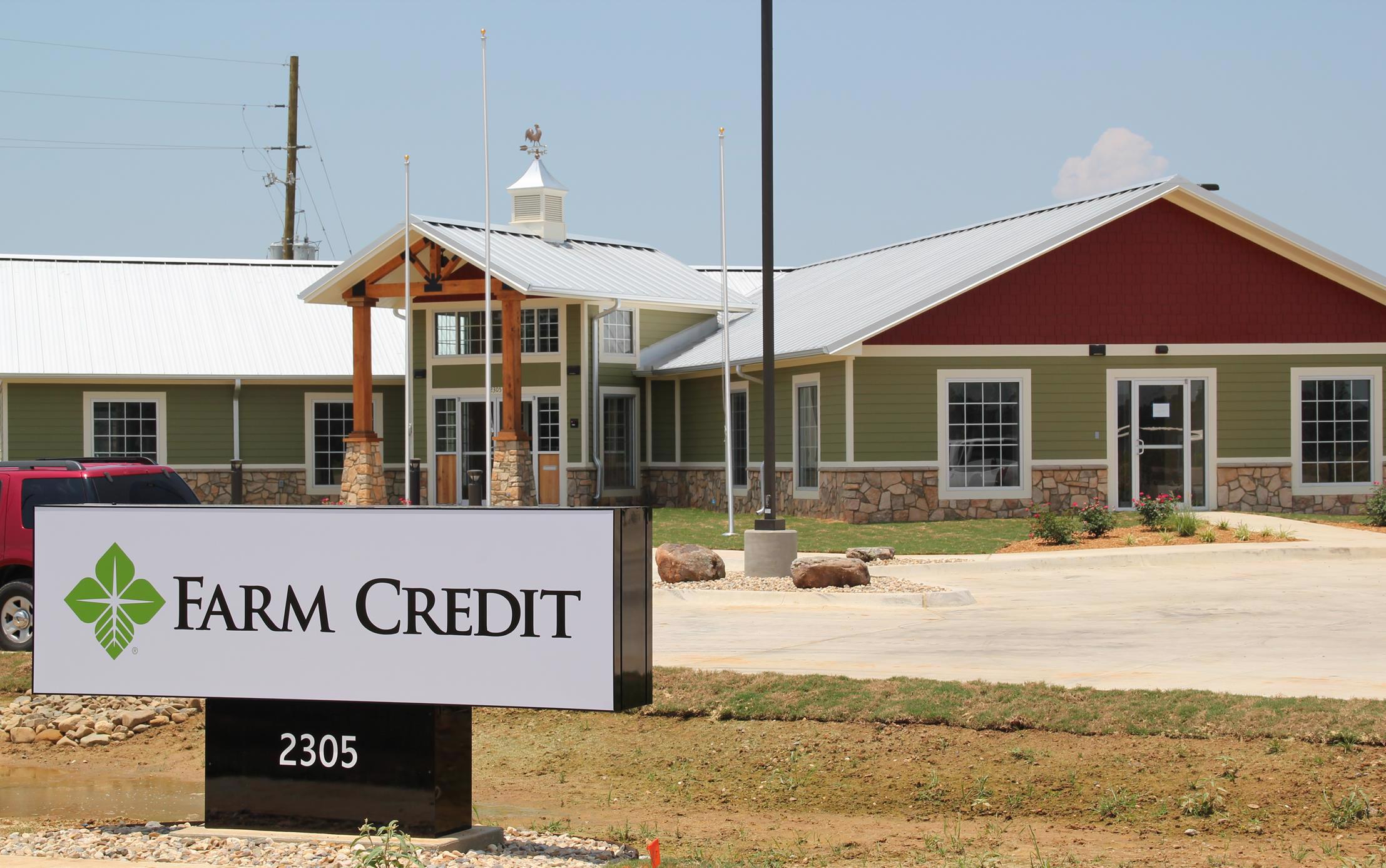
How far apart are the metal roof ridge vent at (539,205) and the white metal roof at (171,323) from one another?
393 cm

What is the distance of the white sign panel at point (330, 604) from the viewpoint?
7500mm

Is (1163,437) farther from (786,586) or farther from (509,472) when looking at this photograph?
(786,586)

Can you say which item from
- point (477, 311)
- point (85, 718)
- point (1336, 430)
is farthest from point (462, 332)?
point (85, 718)

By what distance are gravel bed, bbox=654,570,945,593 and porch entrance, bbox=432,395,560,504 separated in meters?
12.9

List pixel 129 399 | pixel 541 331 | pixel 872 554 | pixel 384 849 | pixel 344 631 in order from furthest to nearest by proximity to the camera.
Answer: pixel 129 399 → pixel 541 331 → pixel 872 554 → pixel 344 631 → pixel 384 849

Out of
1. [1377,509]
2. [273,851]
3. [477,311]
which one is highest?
[477,311]

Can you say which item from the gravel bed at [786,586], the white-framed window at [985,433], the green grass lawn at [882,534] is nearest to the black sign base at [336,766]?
the gravel bed at [786,586]

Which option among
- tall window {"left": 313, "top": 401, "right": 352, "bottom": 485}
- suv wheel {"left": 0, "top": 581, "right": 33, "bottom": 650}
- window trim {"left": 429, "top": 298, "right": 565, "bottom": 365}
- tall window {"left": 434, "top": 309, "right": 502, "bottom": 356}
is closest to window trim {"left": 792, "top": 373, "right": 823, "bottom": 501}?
window trim {"left": 429, "top": 298, "right": 565, "bottom": 365}

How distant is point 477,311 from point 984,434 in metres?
10.5

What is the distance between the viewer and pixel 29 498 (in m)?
13.2

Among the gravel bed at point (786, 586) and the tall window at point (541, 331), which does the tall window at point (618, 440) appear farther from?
the gravel bed at point (786, 586)

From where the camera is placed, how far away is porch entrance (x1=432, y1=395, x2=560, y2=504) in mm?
29375

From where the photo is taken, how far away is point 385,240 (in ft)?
94.2

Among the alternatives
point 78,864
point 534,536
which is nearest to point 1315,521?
point 534,536
